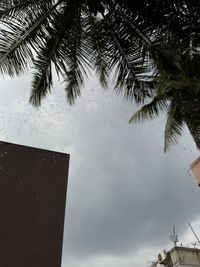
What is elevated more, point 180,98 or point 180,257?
point 180,98

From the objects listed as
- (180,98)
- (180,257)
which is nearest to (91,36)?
(180,98)

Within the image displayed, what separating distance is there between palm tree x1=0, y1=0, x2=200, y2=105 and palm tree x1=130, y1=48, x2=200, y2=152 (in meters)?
0.39

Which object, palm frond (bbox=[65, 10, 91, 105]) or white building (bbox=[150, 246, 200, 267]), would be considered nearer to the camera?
palm frond (bbox=[65, 10, 91, 105])

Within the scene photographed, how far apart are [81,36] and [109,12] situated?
84 cm

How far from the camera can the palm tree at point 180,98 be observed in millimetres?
6941

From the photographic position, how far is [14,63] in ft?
22.8

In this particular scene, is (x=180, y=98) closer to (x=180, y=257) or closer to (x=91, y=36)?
(x=91, y=36)

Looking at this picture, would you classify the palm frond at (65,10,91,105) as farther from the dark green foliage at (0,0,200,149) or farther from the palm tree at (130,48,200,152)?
the palm tree at (130,48,200,152)

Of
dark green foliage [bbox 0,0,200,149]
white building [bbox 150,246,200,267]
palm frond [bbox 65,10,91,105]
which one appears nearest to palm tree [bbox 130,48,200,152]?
dark green foliage [bbox 0,0,200,149]

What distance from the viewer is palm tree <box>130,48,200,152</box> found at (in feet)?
22.8

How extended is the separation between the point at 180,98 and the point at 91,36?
11.1 feet

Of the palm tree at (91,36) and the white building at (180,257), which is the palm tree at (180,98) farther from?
the white building at (180,257)

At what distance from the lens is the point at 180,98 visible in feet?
30.8

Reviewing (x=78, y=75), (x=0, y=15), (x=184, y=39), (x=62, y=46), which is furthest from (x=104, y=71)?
(x=0, y=15)
